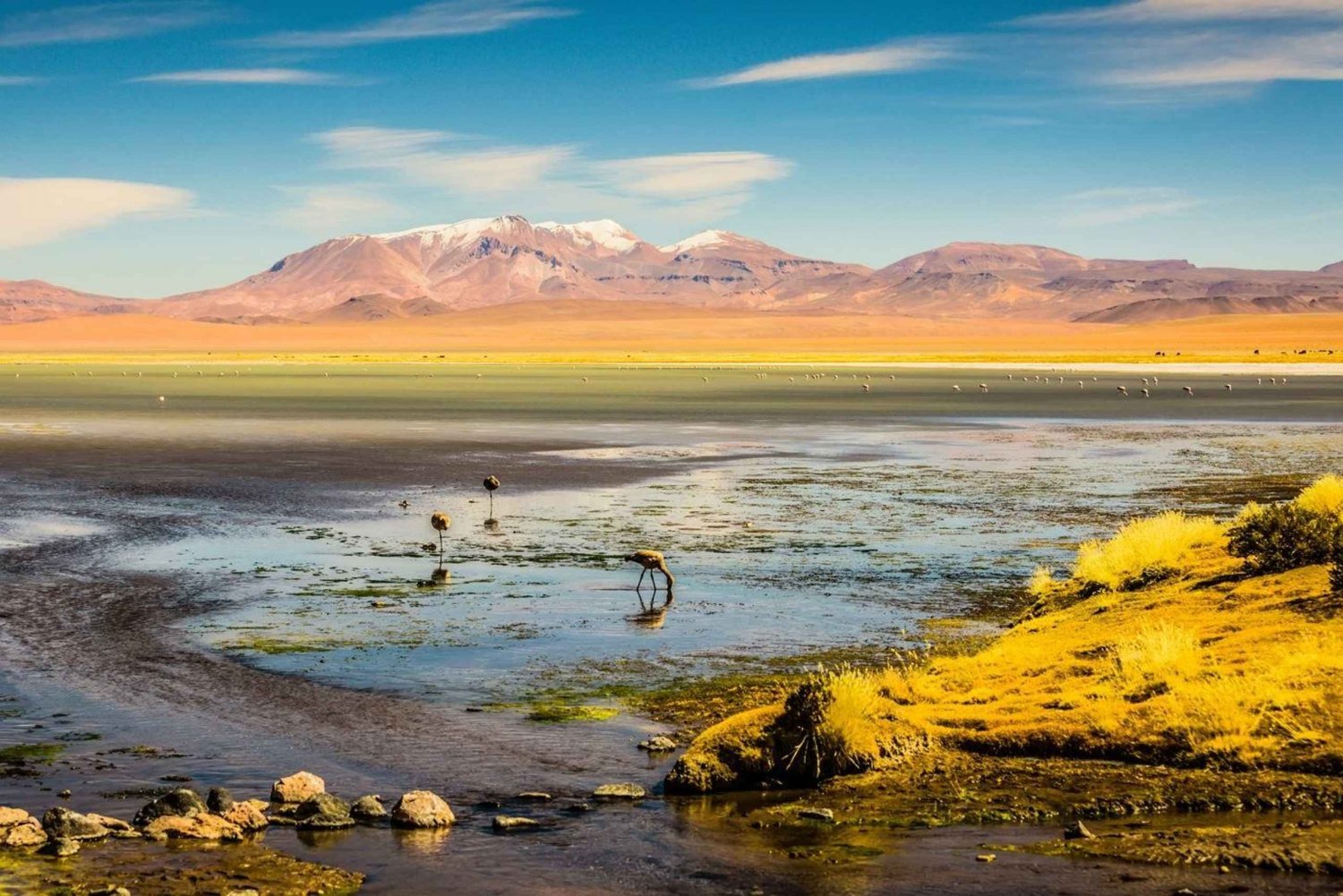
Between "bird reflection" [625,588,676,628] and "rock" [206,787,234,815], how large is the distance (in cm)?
692

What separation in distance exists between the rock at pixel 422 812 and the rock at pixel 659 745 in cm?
211

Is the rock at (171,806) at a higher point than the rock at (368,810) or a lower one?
higher

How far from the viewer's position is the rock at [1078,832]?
376 inches

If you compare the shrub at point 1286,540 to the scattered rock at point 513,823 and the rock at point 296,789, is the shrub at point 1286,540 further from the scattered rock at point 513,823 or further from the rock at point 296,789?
the rock at point 296,789

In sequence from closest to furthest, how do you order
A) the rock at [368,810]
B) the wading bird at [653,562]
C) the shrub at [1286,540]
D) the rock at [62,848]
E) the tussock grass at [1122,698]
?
the rock at [62,848], the rock at [368,810], the tussock grass at [1122,698], the shrub at [1286,540], the wading bird at [653,562]

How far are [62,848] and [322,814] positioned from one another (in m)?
1.55

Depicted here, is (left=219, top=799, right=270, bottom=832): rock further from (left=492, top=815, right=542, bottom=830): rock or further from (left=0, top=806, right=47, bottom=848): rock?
(left=492, top=815, right=542, bottom=830): rock

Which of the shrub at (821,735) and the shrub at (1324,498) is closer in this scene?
the shrub at (821,735)

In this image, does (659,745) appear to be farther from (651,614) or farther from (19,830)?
(651,614)

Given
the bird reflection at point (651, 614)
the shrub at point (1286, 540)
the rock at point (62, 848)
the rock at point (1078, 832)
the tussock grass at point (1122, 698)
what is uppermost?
the shrub at point (1286, 540)

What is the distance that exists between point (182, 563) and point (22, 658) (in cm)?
608

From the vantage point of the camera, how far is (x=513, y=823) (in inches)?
389

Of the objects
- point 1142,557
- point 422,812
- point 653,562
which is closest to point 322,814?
point 422,812

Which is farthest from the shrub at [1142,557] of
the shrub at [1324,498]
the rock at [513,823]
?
the rock at [513,823]
